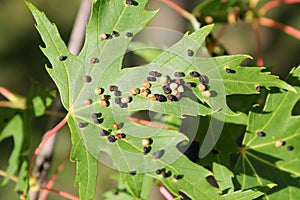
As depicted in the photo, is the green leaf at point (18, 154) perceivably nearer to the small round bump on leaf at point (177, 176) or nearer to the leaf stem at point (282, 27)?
the small round bump on leaf at point (177, 176)

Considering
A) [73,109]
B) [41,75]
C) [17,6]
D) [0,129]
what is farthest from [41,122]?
[73,109]

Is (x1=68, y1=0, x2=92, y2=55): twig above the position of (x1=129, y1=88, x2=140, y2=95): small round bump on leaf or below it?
above

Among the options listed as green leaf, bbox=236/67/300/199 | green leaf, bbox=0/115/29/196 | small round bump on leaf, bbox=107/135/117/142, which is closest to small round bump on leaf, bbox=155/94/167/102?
small round bump on leaf, bbox=107/135/117/142

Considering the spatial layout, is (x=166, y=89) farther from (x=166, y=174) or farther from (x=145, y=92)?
(x=166, y=174)

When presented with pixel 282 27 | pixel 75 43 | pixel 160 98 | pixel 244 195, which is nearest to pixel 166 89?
pixel 160 98

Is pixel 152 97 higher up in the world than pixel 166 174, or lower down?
higher up

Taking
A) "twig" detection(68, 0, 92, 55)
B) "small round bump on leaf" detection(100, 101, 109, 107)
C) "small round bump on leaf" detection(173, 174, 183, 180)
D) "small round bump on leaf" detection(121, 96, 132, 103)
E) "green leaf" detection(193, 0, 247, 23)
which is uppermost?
"green leaf" detection(193, 0, 247, 23)

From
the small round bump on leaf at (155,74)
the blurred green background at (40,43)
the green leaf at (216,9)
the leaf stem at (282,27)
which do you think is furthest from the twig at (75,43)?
the blurred green background at (40,43)

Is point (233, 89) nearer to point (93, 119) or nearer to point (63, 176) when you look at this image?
point (93, 119)

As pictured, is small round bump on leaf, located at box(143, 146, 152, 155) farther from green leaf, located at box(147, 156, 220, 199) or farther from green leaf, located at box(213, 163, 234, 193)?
green leaf, located at box(213, 163, 234, 193)
